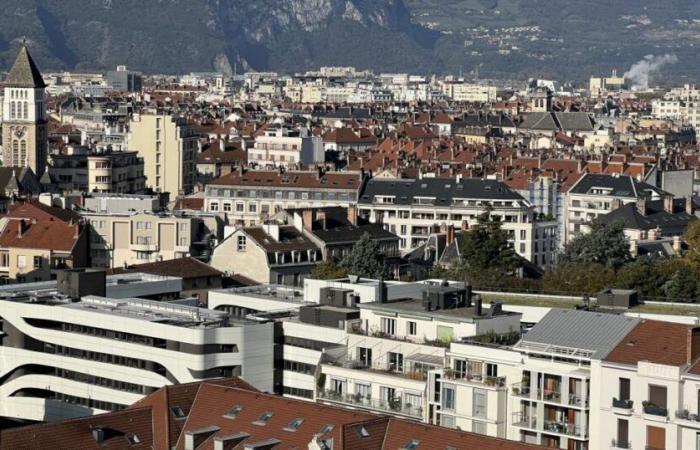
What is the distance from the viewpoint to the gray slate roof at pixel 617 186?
9006 centimetres

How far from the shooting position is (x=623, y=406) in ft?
120

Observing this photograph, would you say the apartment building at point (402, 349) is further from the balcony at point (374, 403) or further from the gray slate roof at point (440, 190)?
the gray slate roof at point (440, 190)

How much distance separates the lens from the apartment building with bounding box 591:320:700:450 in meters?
35.7

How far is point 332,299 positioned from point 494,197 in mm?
37520

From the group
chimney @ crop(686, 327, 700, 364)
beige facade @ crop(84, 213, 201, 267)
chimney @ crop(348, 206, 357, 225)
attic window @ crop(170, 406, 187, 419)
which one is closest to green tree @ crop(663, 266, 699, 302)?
chimney @ crop(348, 206, 357, 225)

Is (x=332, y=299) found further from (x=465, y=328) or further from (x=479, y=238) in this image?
(x=479, y=238)

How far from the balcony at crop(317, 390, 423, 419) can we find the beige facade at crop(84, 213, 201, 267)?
3033 cm

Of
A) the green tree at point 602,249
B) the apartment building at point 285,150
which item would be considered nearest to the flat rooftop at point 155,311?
the green tree at point 602,249

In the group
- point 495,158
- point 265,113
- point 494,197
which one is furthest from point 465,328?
point 265,113

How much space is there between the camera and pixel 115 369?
1806 inches

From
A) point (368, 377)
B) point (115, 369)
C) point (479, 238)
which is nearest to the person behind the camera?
point (368, 377)

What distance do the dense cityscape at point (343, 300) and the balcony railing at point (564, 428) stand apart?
42mm

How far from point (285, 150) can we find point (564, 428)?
84838 millimetres

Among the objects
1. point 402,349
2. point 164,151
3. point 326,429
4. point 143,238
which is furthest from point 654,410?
point 164,151
